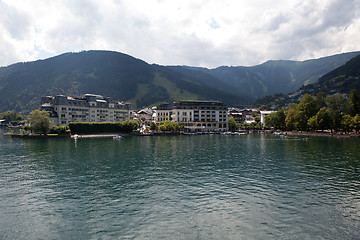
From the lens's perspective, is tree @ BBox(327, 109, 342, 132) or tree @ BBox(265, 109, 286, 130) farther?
tree @ BBox(265, 109, 286, 130)

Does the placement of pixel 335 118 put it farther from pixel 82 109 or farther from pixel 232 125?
pixel 82 109

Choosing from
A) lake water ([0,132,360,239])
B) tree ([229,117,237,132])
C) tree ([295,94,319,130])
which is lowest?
lake water ([0,132,360,239])

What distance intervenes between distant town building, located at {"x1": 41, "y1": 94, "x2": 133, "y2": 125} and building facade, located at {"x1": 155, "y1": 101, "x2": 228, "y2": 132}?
1531 inches

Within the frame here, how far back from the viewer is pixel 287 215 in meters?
24.0

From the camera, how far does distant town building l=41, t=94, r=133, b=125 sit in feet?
454

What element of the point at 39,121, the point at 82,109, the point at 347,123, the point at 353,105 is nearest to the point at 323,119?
the point at 347,123

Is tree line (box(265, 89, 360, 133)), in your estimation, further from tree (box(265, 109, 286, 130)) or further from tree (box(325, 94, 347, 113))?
tree (box(265, 109, 286, 130))

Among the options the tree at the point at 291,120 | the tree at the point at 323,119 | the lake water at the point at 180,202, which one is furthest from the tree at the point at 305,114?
the lake water at the point at 180,202

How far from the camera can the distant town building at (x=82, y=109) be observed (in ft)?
454

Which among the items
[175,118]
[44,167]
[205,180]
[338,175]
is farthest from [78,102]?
[338,175]

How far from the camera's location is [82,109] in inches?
5915

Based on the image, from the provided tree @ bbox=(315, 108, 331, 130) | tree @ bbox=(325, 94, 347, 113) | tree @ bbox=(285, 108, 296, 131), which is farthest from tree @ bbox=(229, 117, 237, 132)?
tree @ bbox=(325, 94, 347, 113)

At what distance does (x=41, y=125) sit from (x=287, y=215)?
118 m

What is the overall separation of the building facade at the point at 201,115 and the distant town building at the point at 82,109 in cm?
3889
